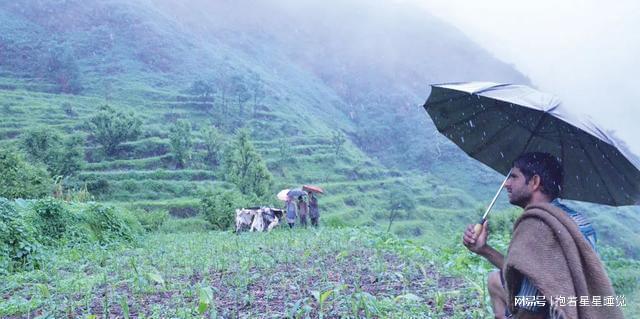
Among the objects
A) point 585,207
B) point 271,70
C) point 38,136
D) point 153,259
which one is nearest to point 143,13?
point 271,70

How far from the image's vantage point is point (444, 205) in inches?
2077

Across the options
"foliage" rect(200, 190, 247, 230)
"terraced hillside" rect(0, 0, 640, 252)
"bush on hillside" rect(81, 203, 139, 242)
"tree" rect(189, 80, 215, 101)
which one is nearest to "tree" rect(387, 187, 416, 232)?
"terraced hillside" rect(0, 0, 640, 252)

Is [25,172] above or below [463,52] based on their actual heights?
below

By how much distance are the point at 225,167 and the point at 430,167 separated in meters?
39.4

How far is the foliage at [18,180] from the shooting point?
16.1 metres

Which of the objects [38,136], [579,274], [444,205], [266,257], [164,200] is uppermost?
[579,274]

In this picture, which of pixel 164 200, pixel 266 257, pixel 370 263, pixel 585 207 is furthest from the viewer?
pixel 585 207

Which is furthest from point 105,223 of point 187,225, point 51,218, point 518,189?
point 187,225

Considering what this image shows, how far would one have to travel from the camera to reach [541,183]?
9.35ft

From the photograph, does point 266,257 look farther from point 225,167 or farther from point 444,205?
point 444,205

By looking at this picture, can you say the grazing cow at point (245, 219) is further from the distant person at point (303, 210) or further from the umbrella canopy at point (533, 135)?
the umbrella canopy at point (533, 135)

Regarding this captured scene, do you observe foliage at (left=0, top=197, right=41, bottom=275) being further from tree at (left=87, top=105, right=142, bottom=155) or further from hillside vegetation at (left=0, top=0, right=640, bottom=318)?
tree at (left=87, top=105, right=142, bottom=155)

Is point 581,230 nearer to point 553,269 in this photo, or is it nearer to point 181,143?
point 553,269

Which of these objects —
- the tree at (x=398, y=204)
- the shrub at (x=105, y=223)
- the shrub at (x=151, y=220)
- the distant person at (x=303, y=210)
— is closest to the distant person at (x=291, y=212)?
the distant person at (x=303, y=210)
